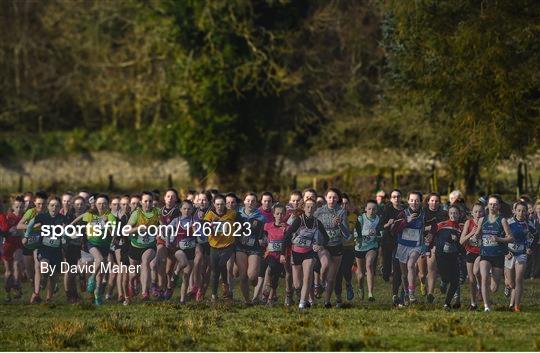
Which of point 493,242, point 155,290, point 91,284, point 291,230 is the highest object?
point 291,230

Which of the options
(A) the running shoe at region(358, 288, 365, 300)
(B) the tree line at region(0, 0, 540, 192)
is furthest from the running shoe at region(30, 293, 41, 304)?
(B) the tree line at region(0, 0, 540, 192)

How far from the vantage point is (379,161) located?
53.3 meters

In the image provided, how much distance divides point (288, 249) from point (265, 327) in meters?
3.51

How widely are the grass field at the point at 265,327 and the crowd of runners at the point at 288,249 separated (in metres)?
0.46

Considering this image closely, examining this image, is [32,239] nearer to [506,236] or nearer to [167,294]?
[167,294]

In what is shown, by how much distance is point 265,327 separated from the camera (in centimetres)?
2019

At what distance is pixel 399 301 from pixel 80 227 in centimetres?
575

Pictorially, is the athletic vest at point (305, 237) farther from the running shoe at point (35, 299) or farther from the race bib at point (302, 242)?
the running shoe at point (35, 299)

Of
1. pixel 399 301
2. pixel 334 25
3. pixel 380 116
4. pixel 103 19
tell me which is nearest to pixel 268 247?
pixel 399 301

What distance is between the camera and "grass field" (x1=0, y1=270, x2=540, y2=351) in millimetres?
18469

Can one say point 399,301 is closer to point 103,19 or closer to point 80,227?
point 80,227

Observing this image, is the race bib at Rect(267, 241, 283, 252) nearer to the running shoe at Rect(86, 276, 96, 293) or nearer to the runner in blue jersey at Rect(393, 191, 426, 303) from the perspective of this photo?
the runner in blue jersey at Rect(393, 191, 426, 303)

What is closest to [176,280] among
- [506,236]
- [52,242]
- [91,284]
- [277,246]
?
[91,284]

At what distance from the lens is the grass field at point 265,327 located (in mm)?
18469
